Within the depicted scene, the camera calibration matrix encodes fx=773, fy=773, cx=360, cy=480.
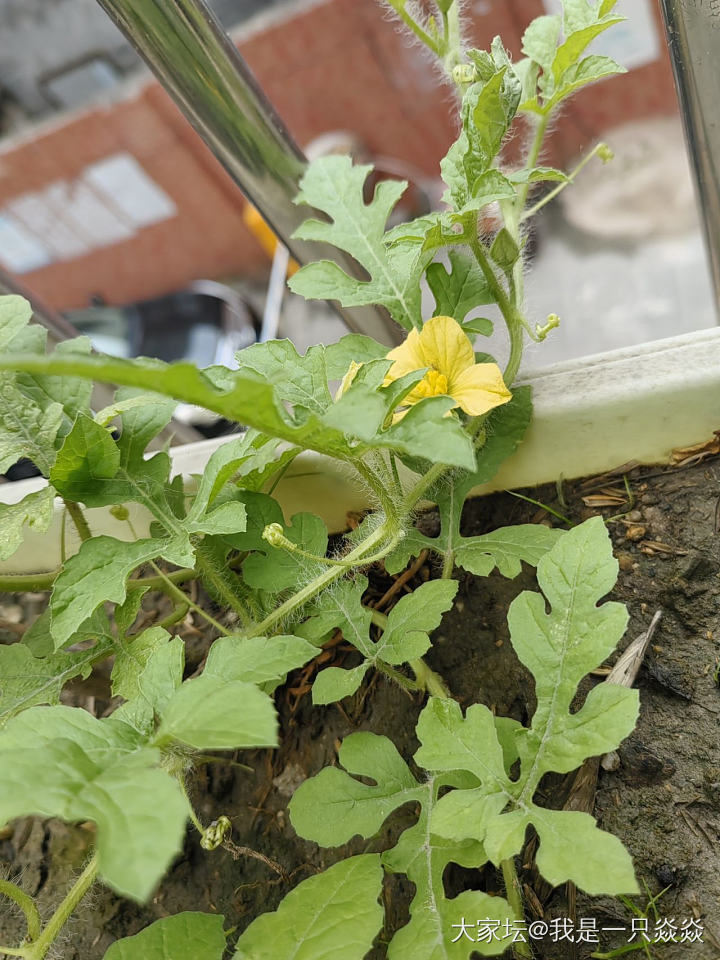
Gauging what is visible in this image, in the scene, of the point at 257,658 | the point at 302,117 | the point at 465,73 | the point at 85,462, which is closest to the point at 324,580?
the point at 257,658

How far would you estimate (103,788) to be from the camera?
49 cm

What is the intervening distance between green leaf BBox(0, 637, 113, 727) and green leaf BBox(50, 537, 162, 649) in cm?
11

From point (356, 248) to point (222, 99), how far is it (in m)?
0.25

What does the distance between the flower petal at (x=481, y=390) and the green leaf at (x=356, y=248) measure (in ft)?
0.38

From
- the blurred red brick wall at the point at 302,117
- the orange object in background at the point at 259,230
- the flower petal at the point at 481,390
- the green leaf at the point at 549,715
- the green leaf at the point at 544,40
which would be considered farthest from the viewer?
the orange object in background at the point at 259,230

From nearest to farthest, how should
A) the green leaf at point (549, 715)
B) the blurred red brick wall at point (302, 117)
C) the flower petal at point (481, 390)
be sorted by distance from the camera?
the green leaf at point (549, 715), the flower petal at point (481, 390), the blurred red brick wall at point (302, 117)

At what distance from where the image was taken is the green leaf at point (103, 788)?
428 millimetres

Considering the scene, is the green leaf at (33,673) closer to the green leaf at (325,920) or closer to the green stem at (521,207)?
the green leaf at (325,920)

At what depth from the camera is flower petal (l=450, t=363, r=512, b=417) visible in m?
0.71

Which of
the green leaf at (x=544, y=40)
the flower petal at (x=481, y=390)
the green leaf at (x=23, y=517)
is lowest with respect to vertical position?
the flower petal at (x=481, y=390)

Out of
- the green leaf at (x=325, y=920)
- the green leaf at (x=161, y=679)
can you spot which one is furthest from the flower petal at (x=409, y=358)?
the green leaf at (x=325, y=920)

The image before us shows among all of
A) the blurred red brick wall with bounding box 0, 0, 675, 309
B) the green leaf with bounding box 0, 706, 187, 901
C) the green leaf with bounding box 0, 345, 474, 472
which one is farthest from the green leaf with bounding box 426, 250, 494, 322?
the blurred red brick wall with bounding box 0, 0, 675, 309

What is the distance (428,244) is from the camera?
0.72 meters

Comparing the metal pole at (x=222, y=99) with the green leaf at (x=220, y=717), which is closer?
the green leaf at (x=220, y=717)
